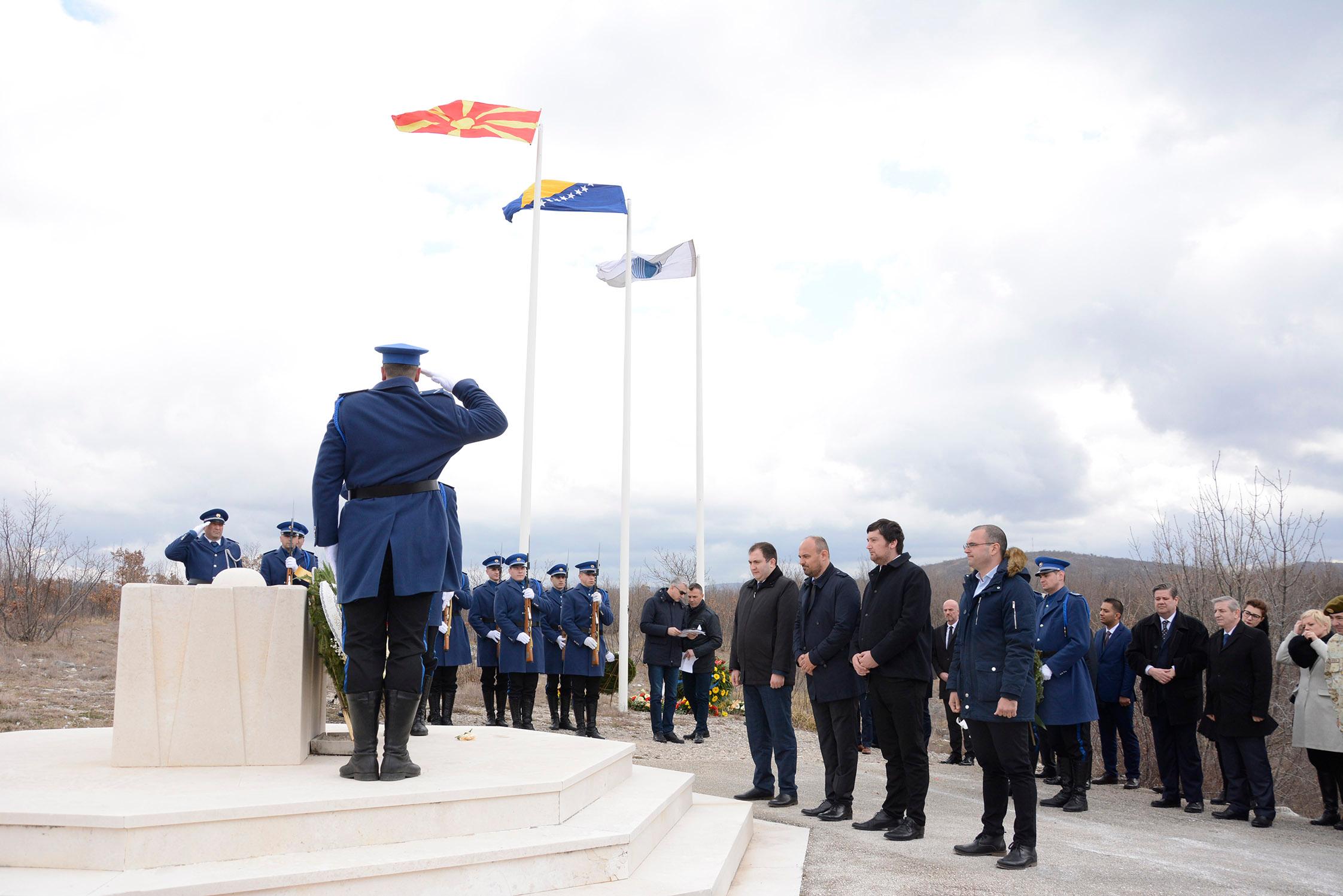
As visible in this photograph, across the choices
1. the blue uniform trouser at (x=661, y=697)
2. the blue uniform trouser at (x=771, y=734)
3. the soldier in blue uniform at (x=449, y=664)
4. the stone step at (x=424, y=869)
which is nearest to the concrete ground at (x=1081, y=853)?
the blue uniform trouser at (x=771, y=734)

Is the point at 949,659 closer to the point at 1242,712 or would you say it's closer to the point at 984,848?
the point at 1242,712

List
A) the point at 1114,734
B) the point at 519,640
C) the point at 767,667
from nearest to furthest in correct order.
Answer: the point at 767,667, the point at 1114,734, the point at 519,640

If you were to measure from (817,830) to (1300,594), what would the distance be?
41.4 ft

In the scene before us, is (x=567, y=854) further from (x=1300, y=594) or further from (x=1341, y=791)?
(x=1300, y=594)

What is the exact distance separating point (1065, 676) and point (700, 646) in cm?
518

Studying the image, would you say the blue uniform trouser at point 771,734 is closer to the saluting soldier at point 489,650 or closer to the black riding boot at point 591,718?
the black riding boot at point 591,718

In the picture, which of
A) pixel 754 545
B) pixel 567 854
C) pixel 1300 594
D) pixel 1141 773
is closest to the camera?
pixel 567 854

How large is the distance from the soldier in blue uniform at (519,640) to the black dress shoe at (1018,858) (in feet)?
21.3

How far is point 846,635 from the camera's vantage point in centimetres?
710

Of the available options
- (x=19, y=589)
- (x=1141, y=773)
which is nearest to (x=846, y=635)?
(x=1141, y=773)

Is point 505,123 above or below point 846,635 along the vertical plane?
above

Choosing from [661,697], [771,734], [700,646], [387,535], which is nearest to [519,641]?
[661,697]

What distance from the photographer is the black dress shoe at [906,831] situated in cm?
655

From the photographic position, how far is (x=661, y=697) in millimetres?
12492
